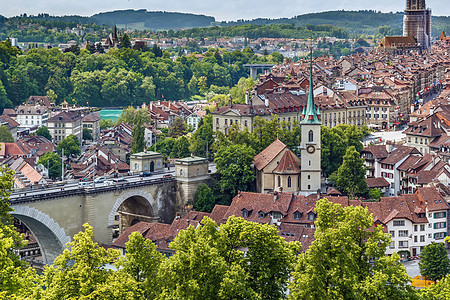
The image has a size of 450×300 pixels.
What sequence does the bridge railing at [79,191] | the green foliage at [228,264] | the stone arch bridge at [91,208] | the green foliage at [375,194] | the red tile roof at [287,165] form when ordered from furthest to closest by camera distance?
the green foliage at [375,194] < the red tile roof at [287,165] < the stone arch bridge at [91,208] < the bridge railing at [79,191] < the green foliage at [228,264]

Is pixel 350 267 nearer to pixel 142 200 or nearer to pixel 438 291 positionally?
pixel 438 291

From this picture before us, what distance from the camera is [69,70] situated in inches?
7653

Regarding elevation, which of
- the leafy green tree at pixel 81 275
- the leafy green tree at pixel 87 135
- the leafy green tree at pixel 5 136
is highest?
the leafy green tree at pixel 81 275

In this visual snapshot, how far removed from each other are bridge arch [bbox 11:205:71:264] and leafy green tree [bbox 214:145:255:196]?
15930 mm

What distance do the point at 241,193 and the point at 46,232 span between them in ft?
50.6

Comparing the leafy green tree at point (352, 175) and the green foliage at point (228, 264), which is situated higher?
the green foliage at point (228, 264)

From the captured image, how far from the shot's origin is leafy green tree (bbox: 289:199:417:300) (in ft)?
137

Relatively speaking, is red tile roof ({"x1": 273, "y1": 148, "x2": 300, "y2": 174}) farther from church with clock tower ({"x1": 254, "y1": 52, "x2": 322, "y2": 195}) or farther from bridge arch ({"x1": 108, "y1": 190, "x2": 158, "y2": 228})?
bridge arch ({"x1": 108, "y1": 190, "x2": 158, "y2": 228})

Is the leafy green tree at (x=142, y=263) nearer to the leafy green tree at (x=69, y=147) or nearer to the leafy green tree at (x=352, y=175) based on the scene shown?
the leafy green tree at (x=352, y=175)

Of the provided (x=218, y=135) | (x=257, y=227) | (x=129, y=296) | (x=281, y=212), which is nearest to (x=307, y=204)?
(x=281, y=212)

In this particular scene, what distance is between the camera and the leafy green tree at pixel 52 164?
103188 millimetres

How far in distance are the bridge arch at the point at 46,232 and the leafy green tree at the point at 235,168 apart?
1593 centimetres

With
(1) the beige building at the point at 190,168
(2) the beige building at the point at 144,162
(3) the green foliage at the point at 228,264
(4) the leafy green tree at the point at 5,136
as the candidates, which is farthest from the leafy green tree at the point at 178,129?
(3) the green foliage at the point at 228,264

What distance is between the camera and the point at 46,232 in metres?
73.2
